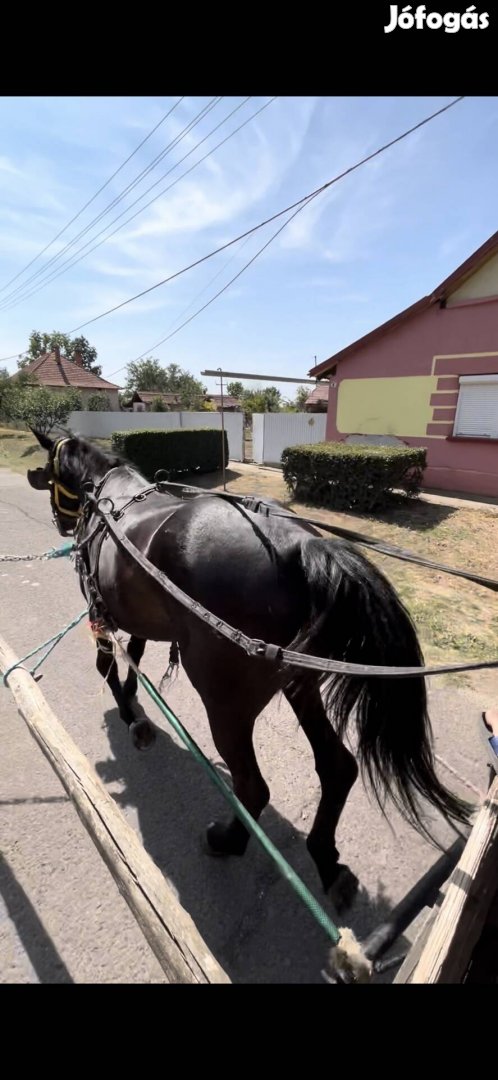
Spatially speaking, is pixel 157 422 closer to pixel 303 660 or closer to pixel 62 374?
pixel 62 374

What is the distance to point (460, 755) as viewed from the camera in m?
2.59

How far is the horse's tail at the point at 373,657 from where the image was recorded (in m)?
1.62

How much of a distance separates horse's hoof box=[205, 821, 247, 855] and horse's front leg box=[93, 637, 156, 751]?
0.76 meters

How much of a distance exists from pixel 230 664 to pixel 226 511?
0.66 meters

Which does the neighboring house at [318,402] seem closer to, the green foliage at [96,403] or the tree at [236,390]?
the green foliage at [96,403]

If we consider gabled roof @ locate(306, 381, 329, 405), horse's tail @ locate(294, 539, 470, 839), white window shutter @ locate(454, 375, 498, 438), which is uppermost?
gabled roof @ locate(306, 381, 329, 405)

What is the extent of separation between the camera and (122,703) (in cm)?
287

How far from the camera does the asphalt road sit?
1.67 metres

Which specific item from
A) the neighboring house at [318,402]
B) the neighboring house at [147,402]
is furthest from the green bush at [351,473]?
the neighboring house at [147,402]

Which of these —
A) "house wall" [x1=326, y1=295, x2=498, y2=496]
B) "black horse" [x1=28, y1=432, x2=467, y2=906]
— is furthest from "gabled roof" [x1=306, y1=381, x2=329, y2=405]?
"black horse" [x1=28, y1=432, x2=467, y2=906]

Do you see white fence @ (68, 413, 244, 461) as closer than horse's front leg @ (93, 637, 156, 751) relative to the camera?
No

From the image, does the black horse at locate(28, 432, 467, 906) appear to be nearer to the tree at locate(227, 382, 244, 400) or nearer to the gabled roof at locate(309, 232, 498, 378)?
the gabled roof at locate(309, 232, 498, 378)
